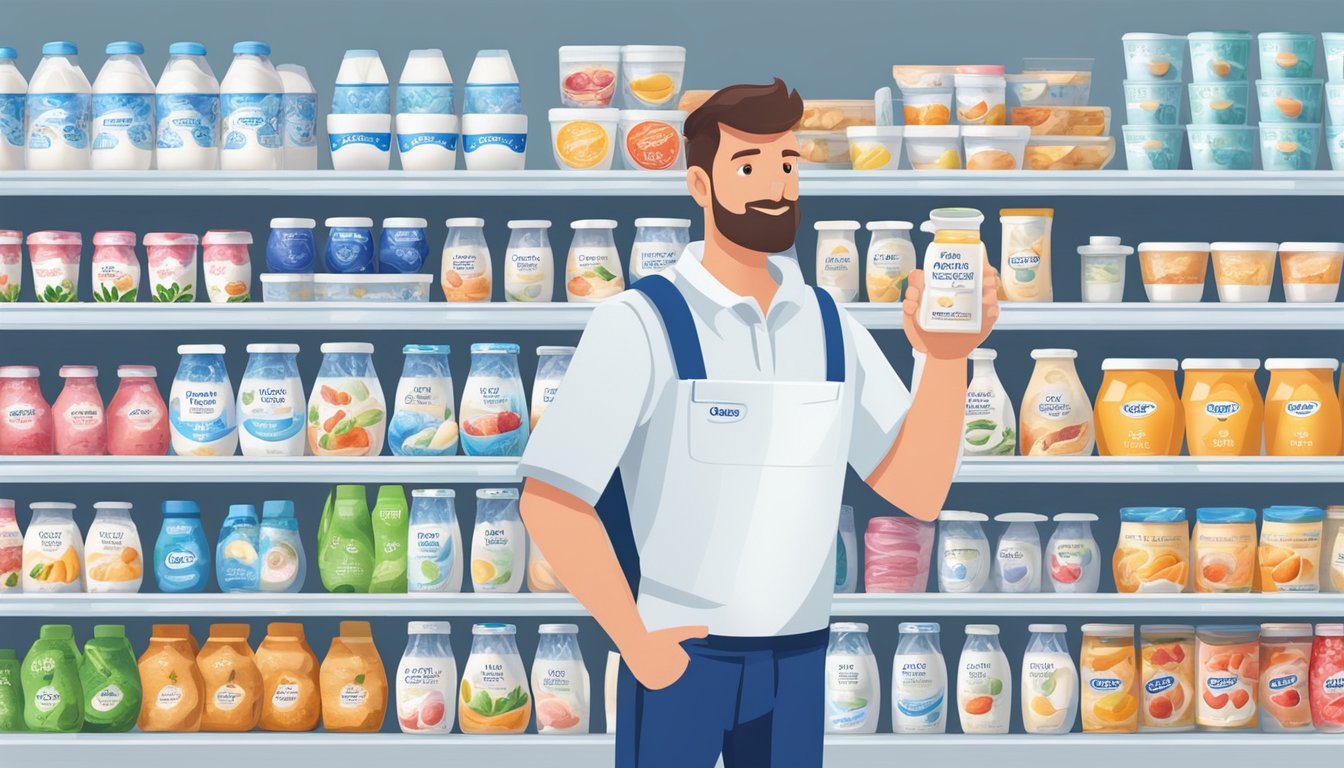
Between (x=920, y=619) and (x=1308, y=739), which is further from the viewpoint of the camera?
(x=920, y=619)

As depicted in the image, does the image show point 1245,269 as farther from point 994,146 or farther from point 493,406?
point 493,406

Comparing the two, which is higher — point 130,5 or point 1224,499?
point 130,5

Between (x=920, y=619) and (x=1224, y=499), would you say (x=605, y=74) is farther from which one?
(x=1224, y=499)

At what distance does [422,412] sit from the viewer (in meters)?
3.30

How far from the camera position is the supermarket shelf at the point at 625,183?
3.26 meters

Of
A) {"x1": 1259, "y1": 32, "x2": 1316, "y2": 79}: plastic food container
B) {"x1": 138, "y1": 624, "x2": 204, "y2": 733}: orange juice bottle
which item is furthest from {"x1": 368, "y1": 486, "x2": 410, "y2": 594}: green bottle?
{"x1": 1259, "y1": 32, "x2": 1316, "y2": 79}: plastic food container

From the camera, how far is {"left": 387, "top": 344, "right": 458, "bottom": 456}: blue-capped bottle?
3299 mm

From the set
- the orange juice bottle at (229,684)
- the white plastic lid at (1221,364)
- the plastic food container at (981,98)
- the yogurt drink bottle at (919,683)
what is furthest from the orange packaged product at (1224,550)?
the orange juice bottle at (229,684)

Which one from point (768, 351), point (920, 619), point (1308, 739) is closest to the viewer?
point (768, 351)

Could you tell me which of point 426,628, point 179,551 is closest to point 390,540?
point 426,628

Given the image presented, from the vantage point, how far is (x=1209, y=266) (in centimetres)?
371

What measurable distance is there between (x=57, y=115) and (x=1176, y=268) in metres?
2.34

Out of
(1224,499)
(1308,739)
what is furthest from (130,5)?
(1308,739)

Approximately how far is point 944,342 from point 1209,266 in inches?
68.6
